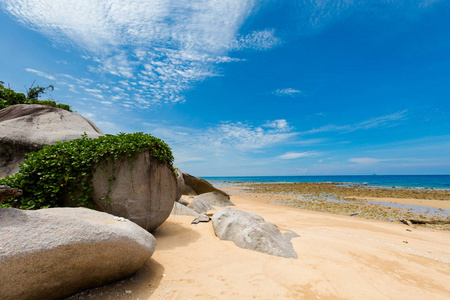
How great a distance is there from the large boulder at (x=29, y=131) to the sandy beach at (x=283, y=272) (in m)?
5.30

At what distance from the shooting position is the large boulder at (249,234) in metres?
5.15

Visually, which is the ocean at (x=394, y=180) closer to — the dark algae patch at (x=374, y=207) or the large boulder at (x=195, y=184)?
the dark algae patch at (x=374, y=207)

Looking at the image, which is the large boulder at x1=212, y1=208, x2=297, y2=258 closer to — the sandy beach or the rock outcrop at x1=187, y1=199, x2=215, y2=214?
the sandy beach

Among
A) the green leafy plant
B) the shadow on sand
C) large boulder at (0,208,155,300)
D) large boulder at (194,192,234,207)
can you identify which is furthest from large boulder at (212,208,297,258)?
large boulder at (194,192,234,207)

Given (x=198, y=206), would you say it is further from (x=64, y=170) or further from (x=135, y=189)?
(x=64, y=170)

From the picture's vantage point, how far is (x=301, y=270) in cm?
416

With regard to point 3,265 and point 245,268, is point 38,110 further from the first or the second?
point 245,268

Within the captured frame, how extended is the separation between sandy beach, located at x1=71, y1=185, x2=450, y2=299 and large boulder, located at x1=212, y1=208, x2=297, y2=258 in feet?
0.75

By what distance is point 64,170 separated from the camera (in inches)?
203

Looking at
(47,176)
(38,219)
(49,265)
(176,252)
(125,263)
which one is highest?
(47,176)

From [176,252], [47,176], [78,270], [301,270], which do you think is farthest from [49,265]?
[301,270]

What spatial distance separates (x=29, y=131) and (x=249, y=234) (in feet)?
28.8

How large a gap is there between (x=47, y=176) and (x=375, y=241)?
10.1 meters

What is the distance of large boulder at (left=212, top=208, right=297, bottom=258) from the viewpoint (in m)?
5.15
